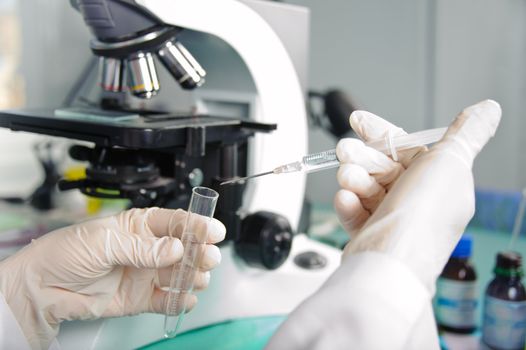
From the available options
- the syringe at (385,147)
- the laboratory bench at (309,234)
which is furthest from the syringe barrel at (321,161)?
the laboratory bench at (309,234)

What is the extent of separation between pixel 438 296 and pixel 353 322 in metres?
0.58

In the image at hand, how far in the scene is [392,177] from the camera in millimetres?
577

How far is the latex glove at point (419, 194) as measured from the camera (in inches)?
18.4

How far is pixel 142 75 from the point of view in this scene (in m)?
0.75

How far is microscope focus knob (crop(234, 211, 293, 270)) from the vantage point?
0.83 m

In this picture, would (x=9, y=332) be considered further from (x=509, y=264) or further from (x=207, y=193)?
(x=509, y=264)

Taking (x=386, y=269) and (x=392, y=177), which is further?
(x=392, y=177)

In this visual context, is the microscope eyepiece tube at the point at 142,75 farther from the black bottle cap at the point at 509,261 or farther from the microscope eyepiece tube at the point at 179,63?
the black bottle cap at the point at 509,261

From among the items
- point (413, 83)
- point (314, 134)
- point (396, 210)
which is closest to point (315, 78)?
point (314, 134)

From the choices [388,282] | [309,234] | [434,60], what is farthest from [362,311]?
[434,60]

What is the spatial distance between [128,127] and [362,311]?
414 mm

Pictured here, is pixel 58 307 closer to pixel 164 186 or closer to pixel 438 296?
pixel 164 186

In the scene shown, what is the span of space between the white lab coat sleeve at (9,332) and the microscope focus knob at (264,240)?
365 millimetres

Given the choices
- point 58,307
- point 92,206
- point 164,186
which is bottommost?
point 92,206
